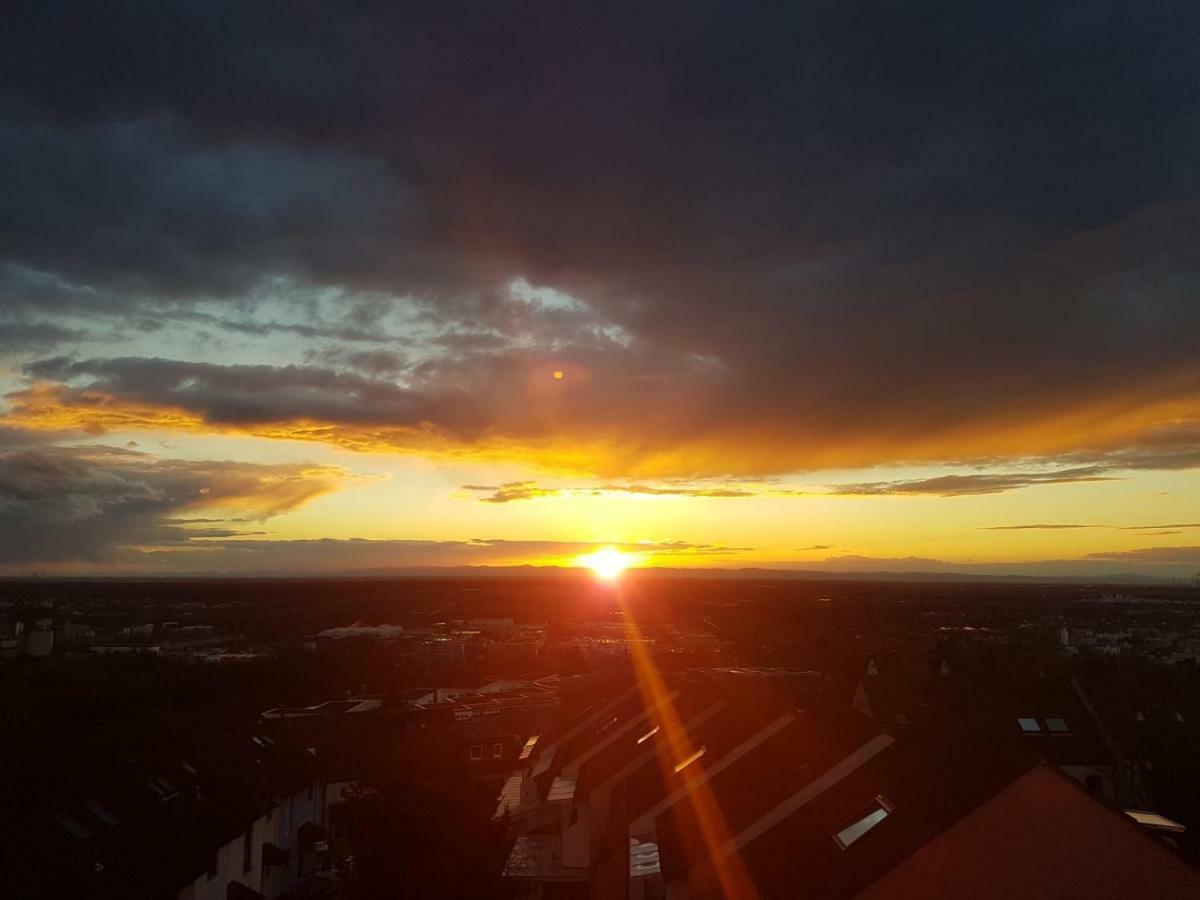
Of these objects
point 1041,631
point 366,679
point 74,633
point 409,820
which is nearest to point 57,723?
point 409,820

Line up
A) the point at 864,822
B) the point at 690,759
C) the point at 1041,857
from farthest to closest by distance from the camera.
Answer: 1. the point at 690,759
2. the point at 864,822
3. the point at 1041,857

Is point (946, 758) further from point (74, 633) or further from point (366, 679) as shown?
point (74, 633)

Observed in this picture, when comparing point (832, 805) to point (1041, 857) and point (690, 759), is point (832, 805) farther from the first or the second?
point (690, 759)

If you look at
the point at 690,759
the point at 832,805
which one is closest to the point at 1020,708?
the point at 690,759

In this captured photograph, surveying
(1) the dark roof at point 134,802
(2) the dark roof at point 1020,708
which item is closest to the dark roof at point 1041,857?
(1) the dark roof at point 134,802

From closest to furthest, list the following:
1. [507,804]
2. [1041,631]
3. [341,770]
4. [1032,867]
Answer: [1032,867] → [507,804] → [341,770] → [1041,631]

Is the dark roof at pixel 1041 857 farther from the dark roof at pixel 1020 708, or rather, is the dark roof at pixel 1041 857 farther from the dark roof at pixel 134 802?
the dark roof at pixel 1020 708
